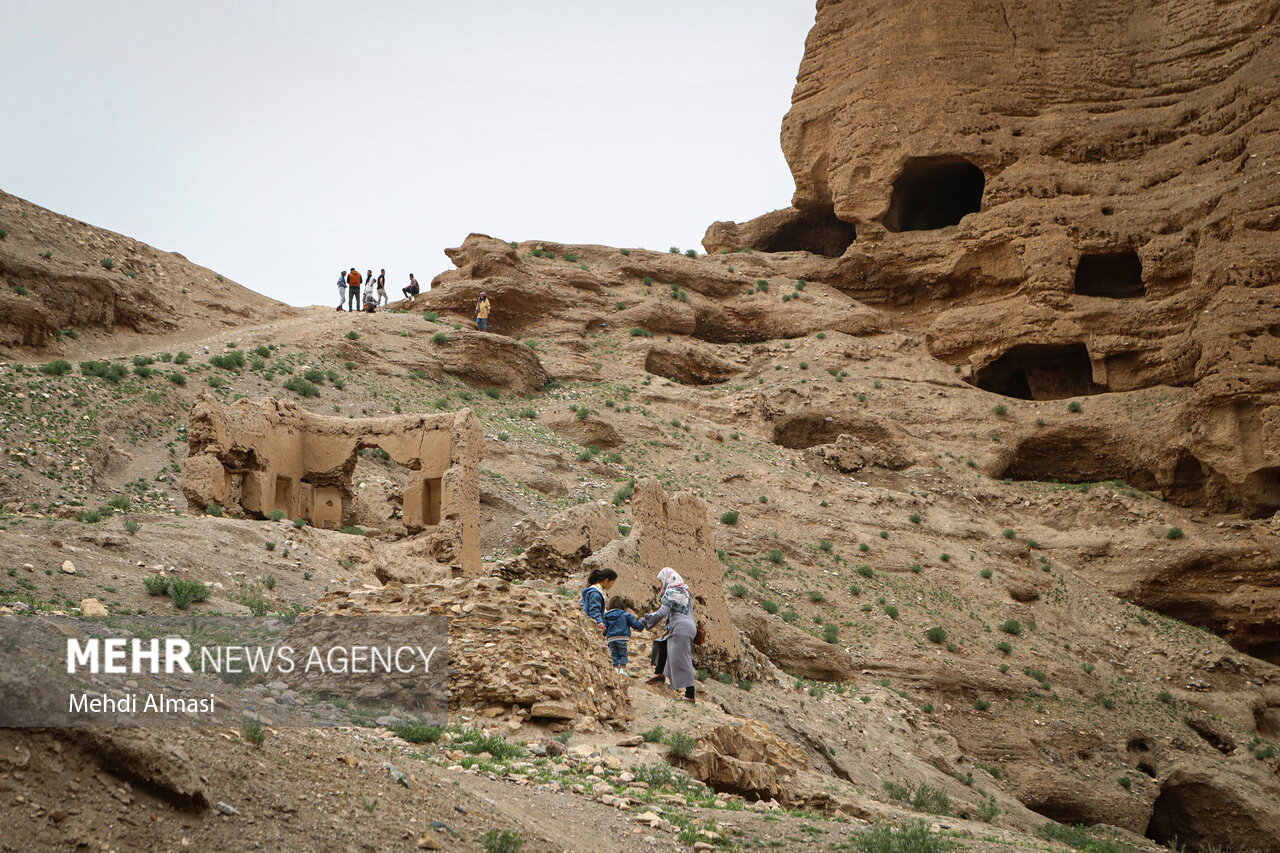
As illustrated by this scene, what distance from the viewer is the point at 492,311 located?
3897cm

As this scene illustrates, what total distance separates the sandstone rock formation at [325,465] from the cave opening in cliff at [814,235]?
3019 centimetres

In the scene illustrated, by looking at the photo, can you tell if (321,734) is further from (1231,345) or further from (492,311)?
(492,311)

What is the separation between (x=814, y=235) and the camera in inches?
1886

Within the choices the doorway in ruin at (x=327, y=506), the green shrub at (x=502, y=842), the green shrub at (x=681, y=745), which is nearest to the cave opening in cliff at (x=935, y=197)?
the doorway in ruin at (x=327, y=506)

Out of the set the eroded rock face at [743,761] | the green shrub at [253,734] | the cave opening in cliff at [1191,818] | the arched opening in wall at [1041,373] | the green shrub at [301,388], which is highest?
the arched opening in wall at [1041,373]

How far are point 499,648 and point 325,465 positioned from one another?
9859 millimetres

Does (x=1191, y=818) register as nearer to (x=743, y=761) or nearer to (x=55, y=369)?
(x=743, y=761)

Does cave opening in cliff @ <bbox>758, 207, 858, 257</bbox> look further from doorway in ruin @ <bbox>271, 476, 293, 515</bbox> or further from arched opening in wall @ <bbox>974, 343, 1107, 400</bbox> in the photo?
doorway in ruin @ <bbox>271, 476, 293, 515</bbox>

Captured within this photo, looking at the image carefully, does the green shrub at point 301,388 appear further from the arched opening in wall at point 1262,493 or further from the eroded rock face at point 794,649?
the arched opening in wall at point 1262,493

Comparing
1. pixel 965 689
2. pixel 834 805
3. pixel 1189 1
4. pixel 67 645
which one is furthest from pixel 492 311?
pixel 67 645

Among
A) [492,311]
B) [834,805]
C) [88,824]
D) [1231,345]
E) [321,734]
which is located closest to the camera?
[88,824]

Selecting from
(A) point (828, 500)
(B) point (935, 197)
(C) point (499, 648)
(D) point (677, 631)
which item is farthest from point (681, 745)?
(B) point (935, 197)

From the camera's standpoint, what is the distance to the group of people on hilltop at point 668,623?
13031 mm

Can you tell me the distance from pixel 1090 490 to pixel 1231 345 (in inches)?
202
